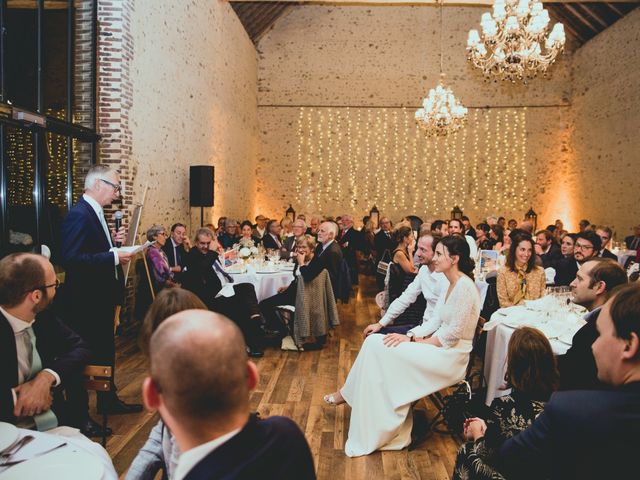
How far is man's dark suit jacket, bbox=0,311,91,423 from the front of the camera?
197cm

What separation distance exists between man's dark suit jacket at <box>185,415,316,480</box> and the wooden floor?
6.85 feet

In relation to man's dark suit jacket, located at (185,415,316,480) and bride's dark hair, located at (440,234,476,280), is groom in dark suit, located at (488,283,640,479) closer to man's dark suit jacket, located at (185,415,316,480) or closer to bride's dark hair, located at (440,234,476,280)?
man's dark suit jacket, located at (185,415,316,480)

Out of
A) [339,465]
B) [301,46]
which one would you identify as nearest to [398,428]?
[339,465]

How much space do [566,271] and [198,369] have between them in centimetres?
532

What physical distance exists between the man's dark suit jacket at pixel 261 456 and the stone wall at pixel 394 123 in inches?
490

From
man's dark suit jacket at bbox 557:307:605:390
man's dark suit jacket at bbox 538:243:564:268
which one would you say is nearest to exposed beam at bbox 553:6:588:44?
man's dark suit jacket at bbox 538:243:564:268

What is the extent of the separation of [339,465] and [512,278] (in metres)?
2.34

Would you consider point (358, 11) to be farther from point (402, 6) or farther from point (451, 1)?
point (451, 1)

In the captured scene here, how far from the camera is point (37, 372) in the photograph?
217cm

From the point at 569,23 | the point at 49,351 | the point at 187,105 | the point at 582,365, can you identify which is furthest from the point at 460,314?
the point at 569,23

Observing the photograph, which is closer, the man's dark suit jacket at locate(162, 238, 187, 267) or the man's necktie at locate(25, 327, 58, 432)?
the man's necktie at locate(25, 327, 58, 432)

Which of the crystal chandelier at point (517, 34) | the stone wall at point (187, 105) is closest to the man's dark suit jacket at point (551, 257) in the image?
the crystal chandelier at point (517, 34)

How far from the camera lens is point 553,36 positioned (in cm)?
601

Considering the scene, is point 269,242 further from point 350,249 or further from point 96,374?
point 96,374
